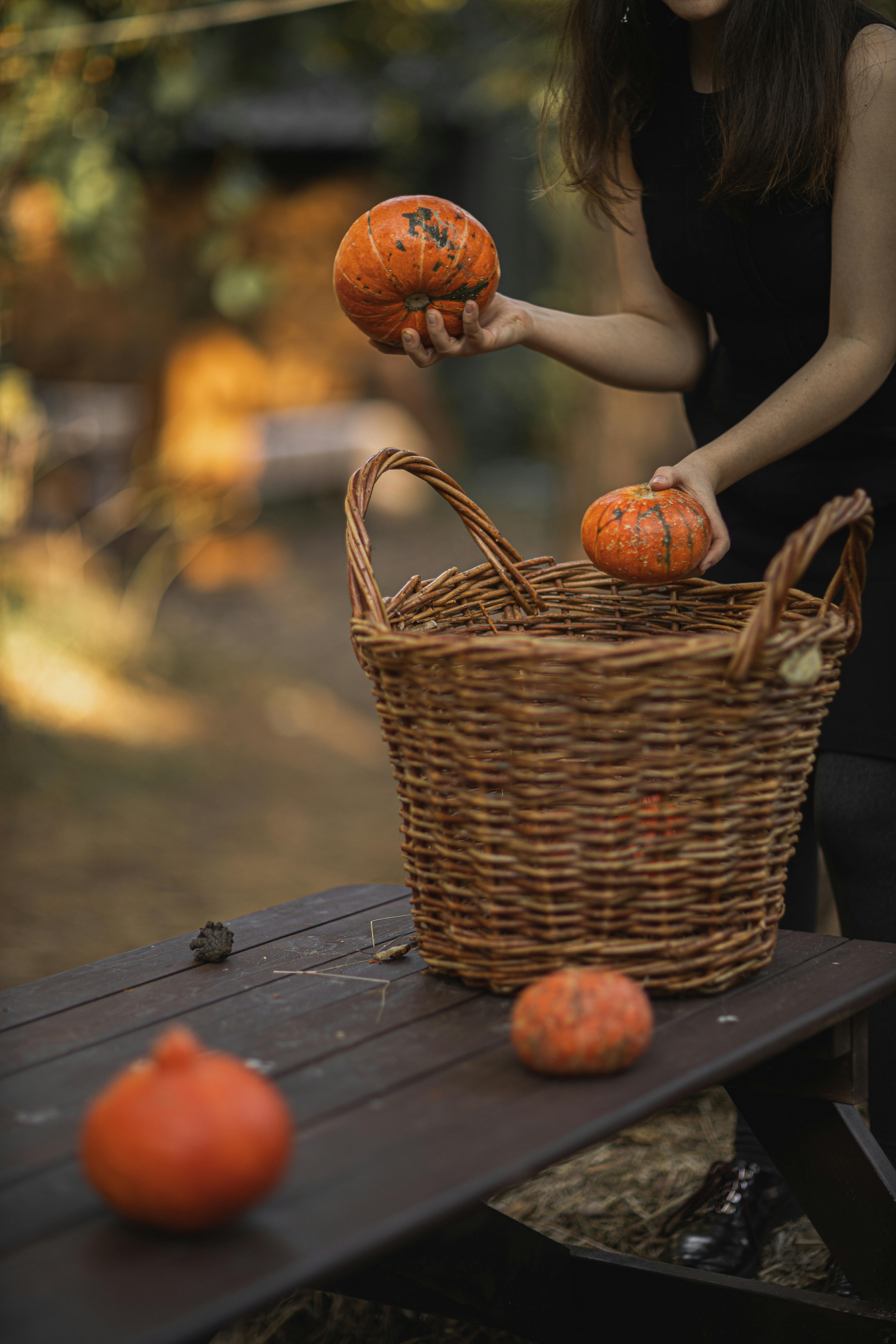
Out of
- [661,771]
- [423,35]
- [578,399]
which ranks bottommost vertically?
[661,771]

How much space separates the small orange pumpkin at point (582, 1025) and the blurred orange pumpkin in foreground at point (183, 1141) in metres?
0.26

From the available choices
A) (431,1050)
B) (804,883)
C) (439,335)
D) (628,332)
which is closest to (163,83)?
(628,332)

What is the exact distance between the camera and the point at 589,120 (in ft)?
5.90

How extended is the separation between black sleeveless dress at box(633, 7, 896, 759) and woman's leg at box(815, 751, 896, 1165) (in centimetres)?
3

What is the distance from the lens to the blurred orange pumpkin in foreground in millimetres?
885

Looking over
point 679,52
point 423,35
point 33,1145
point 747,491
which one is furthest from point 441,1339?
point 423,35

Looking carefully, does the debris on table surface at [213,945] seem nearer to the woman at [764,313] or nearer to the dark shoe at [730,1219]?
the woman at [764,313]

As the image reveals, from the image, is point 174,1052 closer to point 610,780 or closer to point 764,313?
point 610,780

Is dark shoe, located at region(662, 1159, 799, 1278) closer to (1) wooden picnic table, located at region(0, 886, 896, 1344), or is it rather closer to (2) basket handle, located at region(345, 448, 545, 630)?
(1) wooden picnic table, located at region(0, 886, 896, 1344)

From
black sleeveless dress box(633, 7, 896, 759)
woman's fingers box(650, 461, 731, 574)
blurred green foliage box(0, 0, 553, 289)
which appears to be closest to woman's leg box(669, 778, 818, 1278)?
black sleeveless dress box(633, 7, 896, 759)

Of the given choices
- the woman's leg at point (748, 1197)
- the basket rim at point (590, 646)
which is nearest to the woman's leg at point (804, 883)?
the woman's leg at point (748, 1197)

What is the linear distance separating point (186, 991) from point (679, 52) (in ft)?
4.52

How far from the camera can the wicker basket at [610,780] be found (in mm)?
1195

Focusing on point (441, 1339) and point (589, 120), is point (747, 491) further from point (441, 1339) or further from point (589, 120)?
point (441, 1339)
